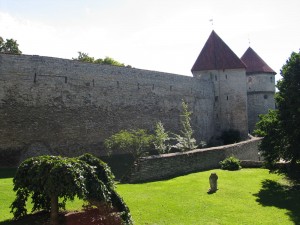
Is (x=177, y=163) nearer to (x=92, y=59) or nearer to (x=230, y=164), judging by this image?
(x=230, y=164)

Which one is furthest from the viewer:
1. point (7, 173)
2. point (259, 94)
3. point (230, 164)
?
point (259, 94)

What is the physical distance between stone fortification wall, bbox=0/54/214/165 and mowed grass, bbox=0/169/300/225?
3.07 m

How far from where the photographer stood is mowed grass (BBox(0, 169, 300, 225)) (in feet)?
29.4

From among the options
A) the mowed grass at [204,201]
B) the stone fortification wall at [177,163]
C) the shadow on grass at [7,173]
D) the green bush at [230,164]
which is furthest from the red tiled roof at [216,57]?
the shadow on grass at [7,173]

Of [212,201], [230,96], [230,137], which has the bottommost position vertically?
[212,201]

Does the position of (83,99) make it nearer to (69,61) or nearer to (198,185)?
(69,61)

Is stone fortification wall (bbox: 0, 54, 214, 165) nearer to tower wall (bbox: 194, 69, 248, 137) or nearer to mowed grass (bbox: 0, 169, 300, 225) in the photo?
mowed grass (bbox: 0, 169, 300, 225)

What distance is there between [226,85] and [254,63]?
7.02m

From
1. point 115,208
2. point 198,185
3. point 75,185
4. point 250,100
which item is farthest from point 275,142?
point 250,100

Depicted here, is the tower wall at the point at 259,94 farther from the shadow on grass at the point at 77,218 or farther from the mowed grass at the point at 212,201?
the shadow on grass at the point at 77,218

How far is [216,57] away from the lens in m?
31.7

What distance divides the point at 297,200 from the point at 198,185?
11.5 feet

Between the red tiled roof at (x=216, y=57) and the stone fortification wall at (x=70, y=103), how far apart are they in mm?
6731

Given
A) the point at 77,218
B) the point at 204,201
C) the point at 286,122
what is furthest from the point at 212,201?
the point at 286,122
